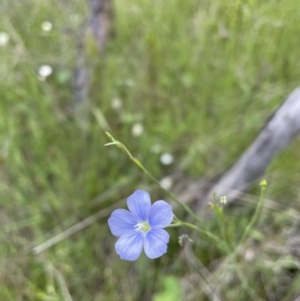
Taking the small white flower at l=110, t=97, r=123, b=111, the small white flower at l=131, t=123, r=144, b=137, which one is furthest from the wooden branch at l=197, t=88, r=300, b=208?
the small white flower at l=110, t=97, r=123, b=111

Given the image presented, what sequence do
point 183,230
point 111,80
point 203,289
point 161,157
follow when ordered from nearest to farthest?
point 203,289 < point 183,230 < point 161,157 < point 111,80

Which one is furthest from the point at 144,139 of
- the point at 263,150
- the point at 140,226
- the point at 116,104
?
the point at 140,226

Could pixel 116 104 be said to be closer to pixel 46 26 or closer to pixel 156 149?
pixel 156 149

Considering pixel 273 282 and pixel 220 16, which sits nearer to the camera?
pixel 273 282

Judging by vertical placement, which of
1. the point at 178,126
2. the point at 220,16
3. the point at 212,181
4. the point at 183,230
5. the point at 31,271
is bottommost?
the point at 31,271

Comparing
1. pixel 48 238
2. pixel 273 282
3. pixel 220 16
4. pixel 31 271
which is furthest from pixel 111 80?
pixel 273 282

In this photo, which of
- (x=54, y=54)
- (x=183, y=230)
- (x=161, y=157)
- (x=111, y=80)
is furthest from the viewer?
(x=54, y=54)

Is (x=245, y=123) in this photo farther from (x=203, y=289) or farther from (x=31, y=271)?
(x=31, y=271)
